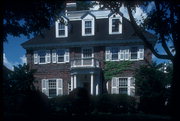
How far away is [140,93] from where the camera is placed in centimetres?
1702

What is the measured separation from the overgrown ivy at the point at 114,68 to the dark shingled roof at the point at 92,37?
8.18ft

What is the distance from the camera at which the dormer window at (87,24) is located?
25.9m

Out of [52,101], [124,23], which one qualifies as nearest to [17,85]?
[52,101]

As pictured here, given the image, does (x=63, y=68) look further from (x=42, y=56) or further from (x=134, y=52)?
(x=134, y=52)

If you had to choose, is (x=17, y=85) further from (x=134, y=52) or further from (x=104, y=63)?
(x=134, y=52)

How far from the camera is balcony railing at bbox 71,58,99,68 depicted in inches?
909

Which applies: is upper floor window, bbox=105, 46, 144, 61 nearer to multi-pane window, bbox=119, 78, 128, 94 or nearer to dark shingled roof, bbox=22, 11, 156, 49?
dark shingled roof, bbox=22, 11, 156, 49

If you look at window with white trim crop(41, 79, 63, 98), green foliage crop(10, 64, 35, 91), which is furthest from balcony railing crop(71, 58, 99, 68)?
green foliage crop(10, 64, 35, 91)

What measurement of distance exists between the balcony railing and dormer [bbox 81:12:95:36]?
399 cm

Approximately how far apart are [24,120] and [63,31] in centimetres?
1882

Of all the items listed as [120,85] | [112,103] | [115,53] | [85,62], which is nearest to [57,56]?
[85,62]

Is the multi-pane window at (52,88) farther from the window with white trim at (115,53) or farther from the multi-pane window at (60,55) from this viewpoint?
the window with white trim at (115,53)

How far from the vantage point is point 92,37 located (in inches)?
1000

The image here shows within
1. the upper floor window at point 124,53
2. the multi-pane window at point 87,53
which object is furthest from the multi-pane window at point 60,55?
the upper floor window at point 124,53
